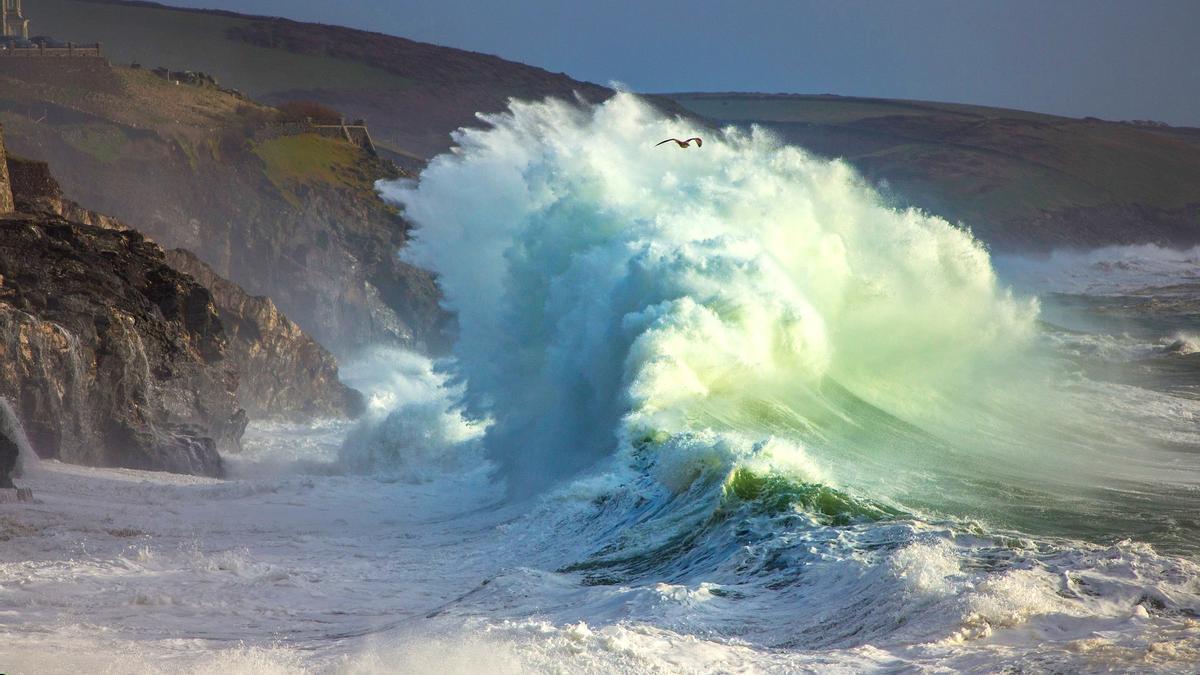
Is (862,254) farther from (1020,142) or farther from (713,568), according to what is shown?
(1020,142)

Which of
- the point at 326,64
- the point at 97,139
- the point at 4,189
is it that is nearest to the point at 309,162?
the point at 97,139

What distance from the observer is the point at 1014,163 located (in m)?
105

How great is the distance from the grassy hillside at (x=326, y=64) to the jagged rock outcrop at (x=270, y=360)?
161ft

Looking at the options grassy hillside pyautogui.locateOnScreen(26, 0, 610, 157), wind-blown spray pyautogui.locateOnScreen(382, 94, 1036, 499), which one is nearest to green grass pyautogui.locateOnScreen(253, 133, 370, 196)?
wind-blown spray pyautogui.locateOnScreen(382, 94, 1036, 499)

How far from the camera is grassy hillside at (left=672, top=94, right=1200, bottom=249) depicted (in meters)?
91.2

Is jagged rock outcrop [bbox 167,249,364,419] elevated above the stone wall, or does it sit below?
below

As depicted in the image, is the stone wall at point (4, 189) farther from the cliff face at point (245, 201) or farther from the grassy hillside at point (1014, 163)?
the grassy hillside at point (1014, 163)

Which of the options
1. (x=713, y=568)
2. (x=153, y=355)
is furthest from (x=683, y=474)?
(x=153, y=355)

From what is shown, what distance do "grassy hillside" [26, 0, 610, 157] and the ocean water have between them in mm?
55081

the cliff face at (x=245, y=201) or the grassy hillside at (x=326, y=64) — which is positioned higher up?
the grassy hillside at (x=326, y=64)

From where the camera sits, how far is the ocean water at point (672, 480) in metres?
9.41

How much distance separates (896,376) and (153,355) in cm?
1214

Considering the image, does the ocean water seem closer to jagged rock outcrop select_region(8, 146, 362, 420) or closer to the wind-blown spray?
the wind-blown spray

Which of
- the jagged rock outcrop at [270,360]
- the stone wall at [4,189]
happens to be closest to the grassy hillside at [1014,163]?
the jagged rock outcrop at [270,360]
